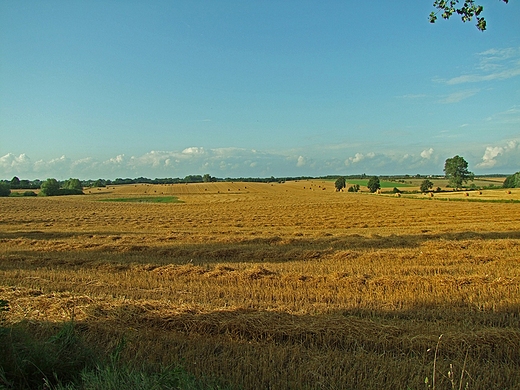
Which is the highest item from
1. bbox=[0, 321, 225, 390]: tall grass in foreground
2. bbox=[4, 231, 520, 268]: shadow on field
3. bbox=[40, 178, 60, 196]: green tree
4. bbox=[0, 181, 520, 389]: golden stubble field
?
bbox=[40, 178, 60, 196]: green tree

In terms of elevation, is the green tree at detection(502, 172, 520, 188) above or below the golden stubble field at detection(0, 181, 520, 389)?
above

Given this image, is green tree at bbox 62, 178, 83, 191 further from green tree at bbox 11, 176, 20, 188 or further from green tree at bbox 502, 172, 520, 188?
green tree at bbox 502, 172, 520, 188

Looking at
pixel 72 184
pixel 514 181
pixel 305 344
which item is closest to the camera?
pixel 305 344

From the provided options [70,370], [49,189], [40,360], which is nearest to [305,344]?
[70,370]

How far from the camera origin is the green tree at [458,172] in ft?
327

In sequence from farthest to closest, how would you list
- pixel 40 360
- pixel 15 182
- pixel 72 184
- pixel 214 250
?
1. pixel 15 182
2. pixel 72 184
3. pixel 214 250
4. pixel 40 360

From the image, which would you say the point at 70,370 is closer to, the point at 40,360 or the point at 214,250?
the point at 40,360

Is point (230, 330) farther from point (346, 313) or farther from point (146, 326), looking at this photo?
point (346, 313)

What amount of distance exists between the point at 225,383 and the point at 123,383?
1.17 meters

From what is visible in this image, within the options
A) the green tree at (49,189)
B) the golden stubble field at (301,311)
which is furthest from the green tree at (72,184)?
the golden stubble field at (301,311)

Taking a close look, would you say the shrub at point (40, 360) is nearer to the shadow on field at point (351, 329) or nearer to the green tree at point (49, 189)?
the shadow on field at point (351, 329)

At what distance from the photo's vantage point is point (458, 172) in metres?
100

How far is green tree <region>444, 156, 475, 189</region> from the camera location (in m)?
99.8

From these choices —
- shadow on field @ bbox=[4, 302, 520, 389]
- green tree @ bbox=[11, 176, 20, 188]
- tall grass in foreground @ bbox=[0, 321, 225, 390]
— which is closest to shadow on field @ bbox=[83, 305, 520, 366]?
shadow on field @ bbox=[4, 302, 520, 389]
